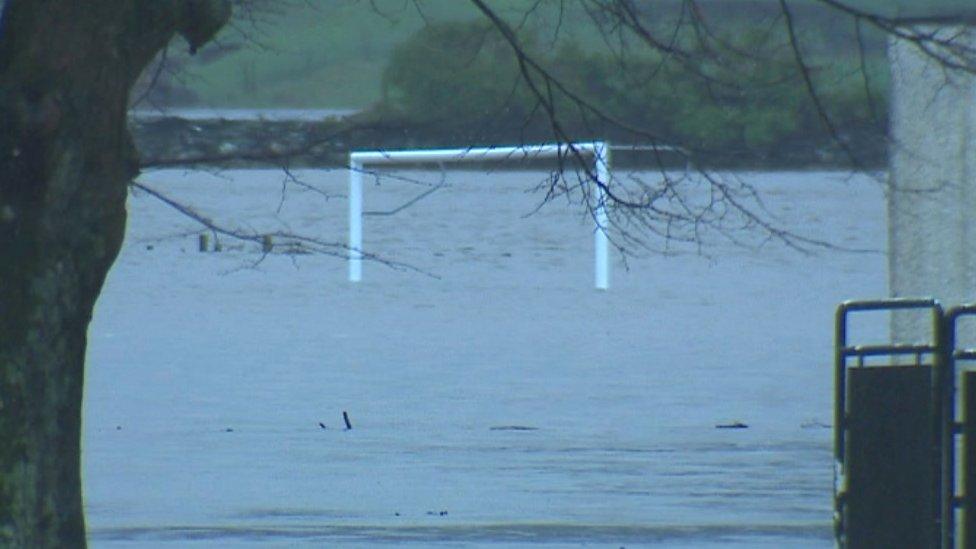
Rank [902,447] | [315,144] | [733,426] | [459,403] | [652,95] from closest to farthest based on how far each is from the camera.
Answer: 1. [902,447]
2. [315,144]
3. [652,95]
4. [733,426]
5. [459,403]

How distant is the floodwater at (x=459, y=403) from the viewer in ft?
31.9

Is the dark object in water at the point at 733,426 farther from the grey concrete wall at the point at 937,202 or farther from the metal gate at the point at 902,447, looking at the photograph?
the metal gate at the point at 902,447

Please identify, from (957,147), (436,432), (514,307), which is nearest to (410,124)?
(436,432)

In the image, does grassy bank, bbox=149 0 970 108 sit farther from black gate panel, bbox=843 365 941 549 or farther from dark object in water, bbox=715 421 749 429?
dark object in water, bbox=715 421 749 429

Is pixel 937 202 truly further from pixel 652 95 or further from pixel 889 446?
pixel 889 446

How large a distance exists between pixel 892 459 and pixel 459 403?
23.1 feet

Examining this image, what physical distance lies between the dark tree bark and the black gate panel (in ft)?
8.40

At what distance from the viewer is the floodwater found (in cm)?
973

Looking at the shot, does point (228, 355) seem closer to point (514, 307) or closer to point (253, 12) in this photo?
point (514, 307)

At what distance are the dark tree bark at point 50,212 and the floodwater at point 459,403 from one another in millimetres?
1752

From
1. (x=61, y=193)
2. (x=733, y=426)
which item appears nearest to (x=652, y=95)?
(x=61, y=193)

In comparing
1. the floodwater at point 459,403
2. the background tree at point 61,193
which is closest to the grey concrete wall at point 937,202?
the floodwater at point 459,403

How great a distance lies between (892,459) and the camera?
7527 millimetres

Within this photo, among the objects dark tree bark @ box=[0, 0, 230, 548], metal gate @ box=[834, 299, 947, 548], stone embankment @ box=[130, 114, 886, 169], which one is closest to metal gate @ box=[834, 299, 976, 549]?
metal gate @ box=[834, 299, 947, 548]
